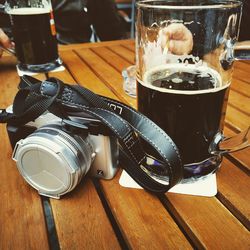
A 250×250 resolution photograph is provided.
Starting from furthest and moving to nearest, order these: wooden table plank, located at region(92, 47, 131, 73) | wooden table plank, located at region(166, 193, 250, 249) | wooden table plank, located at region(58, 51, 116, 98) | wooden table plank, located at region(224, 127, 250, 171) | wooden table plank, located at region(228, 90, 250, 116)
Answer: wooden table plank, located at region(92, 47, 131, 73), wooden table plank, located at region(58, 51, 116, 98), wooden table plank, located at region(228, 90, 250, 116), wooden table plank, located at region(224, 127, 250, 171), wooden table plank, located at region(166, 193, 250, 249)

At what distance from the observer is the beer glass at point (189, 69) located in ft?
1.07

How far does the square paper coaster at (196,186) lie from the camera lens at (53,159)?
60 millimetres

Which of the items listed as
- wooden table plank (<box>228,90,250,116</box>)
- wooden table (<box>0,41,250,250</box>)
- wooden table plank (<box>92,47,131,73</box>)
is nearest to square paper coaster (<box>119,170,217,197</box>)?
wooden table (<box>0,41,250,250</box>)

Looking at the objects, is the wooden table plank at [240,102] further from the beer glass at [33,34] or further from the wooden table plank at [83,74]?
the beer glass at [33,34]

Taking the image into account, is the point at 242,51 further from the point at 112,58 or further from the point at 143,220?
the point at 112,58

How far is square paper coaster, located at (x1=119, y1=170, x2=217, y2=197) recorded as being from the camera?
1.16 ft

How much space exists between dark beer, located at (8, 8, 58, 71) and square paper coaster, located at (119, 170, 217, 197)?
21.1 inches

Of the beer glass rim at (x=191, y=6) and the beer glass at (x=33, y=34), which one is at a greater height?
the beer glass rim at (x=191, y=6)

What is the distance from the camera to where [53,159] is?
1.09 feet

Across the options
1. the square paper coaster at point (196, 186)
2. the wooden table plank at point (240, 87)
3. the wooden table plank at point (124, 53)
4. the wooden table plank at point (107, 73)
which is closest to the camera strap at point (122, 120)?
the square paper coaster at point (196, 186)

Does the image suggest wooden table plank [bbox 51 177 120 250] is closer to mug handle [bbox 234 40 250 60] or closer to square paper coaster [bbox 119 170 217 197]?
square paper coaster [bbox 119 170 217 197]

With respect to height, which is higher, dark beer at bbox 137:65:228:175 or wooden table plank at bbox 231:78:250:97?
dark beer at bbox 137:65:228:175

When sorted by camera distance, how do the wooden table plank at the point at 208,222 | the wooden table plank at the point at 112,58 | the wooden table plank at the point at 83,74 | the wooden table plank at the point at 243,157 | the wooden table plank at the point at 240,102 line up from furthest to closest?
1. the wooden table plank at the point at 112,58
2. the wooden table plank at the point at 83,74
3. the wooden table plank at the point at 240,102
4. the wooden table plank at the point at 243,157
5. the wooden table plank at the point at 208,222

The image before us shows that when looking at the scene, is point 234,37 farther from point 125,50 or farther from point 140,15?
point 125,50
